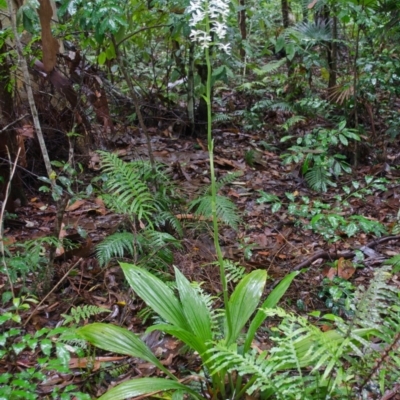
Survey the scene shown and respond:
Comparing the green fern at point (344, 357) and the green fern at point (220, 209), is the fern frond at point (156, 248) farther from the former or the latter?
Result: the green fern at point (344, 357)

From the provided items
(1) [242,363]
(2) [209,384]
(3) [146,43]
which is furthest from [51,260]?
(3) [146,43]

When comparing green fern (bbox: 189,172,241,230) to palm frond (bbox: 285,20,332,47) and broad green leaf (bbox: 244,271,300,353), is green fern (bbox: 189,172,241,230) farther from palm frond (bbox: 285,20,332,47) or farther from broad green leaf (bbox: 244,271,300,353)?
palm frond (bbox: 285,20,332,47)

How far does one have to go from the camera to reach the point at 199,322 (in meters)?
2.10

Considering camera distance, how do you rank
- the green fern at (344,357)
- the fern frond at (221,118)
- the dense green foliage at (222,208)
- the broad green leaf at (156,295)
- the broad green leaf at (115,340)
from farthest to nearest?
1. the fern frond at (221,118)
2. the broad green leaf at (156,295)
3. the broad green leaf at (115,340)
4. the dense green foliage at (222,208)
5. the green fern at (344,357)

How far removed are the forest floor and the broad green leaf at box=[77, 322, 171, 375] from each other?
26cm

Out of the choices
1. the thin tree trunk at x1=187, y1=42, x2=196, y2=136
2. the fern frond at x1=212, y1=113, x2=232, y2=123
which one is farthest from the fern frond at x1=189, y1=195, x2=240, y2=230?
the fern frond at x1=212, y1=113, x2=232, y2=123

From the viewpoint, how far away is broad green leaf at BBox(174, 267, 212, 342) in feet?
6.81

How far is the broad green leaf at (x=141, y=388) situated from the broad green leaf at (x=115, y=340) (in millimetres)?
110

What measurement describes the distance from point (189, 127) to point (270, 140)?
3.48 ft

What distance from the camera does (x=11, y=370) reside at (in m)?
2.16

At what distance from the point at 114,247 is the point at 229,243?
105 cm

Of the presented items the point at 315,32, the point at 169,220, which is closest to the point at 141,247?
the point at 169,220

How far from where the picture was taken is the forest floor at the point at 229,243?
2643 millimetres

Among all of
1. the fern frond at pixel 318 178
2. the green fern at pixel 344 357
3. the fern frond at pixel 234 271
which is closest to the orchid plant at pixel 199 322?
the green fern at pixel 344 357
